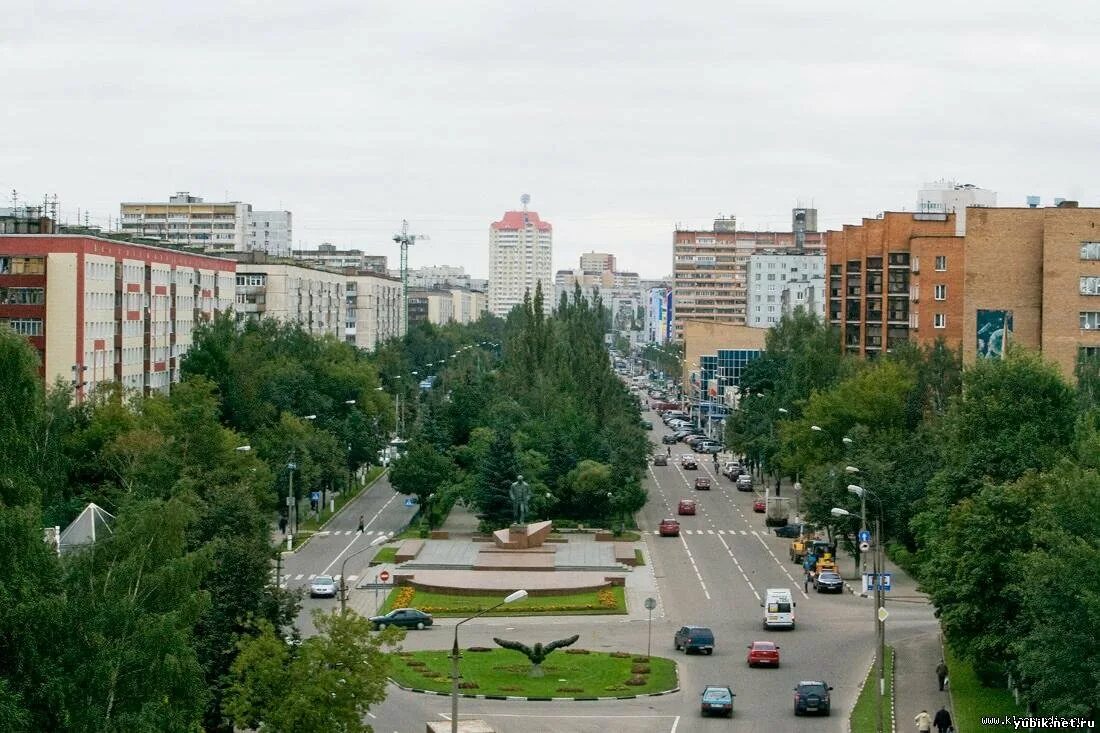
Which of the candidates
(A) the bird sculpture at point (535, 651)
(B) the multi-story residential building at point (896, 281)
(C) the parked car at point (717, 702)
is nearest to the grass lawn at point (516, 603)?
(A) the bird sculpture at point (535, 651)

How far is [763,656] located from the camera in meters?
50.8

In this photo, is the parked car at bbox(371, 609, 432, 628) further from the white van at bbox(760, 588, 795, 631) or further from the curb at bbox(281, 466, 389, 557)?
the curb at bbox(281, 466, 389, 557)

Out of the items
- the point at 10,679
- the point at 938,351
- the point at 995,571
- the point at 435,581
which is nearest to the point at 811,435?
the point at 938,351

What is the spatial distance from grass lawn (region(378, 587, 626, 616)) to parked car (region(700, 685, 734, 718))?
59.3 feet

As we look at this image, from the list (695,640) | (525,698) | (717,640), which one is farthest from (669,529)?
(525,698)

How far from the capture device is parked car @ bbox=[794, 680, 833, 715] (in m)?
43.8

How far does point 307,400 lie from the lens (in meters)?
102

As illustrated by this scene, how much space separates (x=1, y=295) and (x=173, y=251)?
20573 millimetres

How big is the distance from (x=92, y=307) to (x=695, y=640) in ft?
141

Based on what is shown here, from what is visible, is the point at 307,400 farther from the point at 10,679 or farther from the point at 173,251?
the point at 10,679

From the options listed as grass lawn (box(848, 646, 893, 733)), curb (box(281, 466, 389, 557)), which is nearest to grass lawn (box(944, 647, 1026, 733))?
grass lawn (box(848, 646, 893, 733))

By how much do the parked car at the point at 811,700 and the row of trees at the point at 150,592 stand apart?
34.3 ft

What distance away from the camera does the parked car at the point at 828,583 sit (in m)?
66.1

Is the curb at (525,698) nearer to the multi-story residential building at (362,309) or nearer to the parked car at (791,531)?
the parked car at (791,531)
